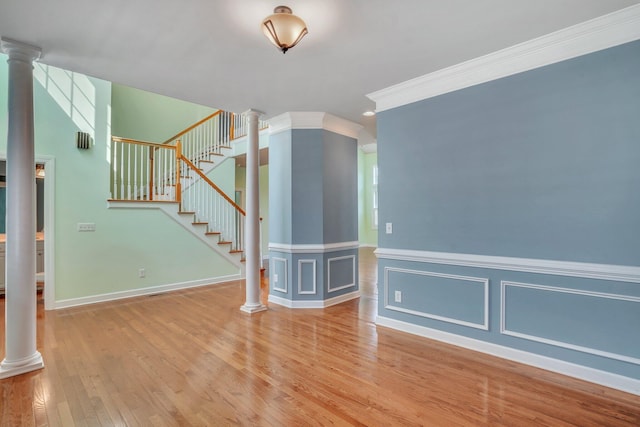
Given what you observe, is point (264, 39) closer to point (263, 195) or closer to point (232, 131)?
point (232, 131)

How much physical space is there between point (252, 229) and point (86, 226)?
2.55 metres

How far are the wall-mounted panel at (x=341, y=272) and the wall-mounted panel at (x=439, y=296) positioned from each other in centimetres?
105

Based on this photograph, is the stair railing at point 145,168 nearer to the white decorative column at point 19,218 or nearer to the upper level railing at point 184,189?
the upper level railing at point 184,189

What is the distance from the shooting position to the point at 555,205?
2.59 meters

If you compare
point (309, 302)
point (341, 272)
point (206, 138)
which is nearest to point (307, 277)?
point (309, 302)

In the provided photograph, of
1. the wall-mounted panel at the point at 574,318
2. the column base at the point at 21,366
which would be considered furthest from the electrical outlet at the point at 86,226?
the wall-mounted panel at the point at 574,318

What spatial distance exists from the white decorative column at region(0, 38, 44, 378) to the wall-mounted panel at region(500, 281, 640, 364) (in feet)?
13.4

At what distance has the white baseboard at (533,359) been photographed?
2293 millimetres

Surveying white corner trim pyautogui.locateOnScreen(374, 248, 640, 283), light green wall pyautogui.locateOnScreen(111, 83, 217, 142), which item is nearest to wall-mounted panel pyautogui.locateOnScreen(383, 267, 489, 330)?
white corner trim pyautogui.locateOnScreen(374, 248, 640, 283)

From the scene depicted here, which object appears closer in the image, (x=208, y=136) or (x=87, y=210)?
(x=87, y=210)

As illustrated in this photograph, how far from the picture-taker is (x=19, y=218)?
2.60m

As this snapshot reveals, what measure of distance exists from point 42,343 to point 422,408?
3629mm

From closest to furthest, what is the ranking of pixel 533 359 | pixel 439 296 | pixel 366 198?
1. pixel 533 359
2. pixel 439 296
3. pixel 366 198

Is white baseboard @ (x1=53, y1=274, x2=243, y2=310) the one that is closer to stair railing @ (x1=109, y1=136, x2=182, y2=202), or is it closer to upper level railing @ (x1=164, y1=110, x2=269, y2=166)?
stair railing @ (x1=109, y1=136, x2=182, y2=202)
